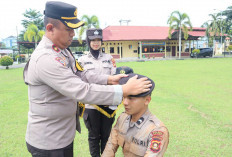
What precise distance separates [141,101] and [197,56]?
32.3 meters

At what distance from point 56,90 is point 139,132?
81cm

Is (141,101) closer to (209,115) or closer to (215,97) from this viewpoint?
(209,115)

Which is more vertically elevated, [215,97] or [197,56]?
[197,56]

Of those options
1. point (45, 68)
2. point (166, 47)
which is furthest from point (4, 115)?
point (166, 47)

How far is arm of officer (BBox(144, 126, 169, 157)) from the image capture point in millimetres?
1573

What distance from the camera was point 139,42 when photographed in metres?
33.7

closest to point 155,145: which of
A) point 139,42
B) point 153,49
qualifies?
point 139,42

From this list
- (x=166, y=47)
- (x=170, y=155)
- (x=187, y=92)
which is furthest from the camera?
(x=166, y=47)

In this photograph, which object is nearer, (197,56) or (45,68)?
(45,68)

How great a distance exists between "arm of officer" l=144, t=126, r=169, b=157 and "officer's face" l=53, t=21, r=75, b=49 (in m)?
1.13

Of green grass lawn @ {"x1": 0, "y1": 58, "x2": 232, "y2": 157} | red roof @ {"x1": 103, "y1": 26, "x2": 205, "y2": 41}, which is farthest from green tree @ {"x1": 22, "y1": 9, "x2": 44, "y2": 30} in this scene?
green grass lawn @ {"x1": 0, "y1": 58, "x2": 232, "y2": 157}

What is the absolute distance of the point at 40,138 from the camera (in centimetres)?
176

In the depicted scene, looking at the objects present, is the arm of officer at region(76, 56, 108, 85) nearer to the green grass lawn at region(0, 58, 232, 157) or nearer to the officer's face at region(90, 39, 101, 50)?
the officer's face at region(90, 39, 101, 50)

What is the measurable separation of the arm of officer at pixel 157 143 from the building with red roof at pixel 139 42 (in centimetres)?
2988
